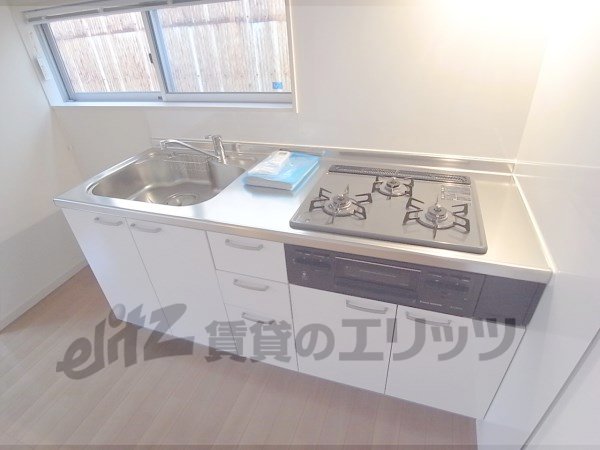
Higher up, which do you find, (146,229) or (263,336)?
(146,229)

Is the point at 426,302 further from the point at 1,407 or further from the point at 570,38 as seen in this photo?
the point at 1,407

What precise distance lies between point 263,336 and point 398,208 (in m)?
0.85

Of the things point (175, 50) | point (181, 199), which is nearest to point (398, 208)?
point (181, 199)

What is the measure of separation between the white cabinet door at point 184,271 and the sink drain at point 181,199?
0.36m

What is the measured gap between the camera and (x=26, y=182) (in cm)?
210

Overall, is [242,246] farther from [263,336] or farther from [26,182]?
[26,182]

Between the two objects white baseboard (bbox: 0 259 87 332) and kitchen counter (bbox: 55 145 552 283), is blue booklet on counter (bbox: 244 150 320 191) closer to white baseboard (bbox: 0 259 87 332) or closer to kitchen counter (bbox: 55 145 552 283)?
kitchen counter (bbox: 55 145 552 283)

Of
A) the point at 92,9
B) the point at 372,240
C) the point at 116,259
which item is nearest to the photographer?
the point at 372,240

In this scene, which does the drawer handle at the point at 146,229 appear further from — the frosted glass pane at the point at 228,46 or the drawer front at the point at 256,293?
the frosted glass pane at the point at 228,46

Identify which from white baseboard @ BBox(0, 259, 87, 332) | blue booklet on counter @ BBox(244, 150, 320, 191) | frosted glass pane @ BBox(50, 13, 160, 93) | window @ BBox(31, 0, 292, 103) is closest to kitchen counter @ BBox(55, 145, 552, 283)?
blue booklet on counter @ BBox(244, 150, 320, 191)

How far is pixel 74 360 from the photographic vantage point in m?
1.87

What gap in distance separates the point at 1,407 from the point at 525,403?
2.24m

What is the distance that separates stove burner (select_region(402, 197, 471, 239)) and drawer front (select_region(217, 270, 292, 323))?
1.79 ft

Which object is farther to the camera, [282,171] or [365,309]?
[282,171]
